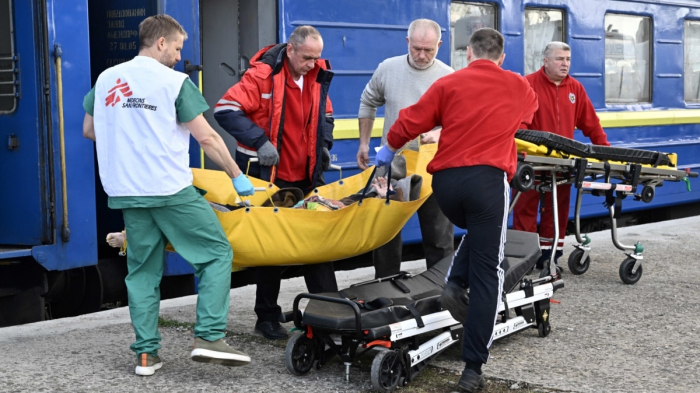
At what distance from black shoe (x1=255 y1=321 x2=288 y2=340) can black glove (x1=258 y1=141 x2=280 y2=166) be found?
0.88 meters

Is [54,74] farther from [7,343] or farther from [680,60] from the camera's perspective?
[680,60]

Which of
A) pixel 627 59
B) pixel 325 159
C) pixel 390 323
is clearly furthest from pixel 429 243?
pixel 627 59

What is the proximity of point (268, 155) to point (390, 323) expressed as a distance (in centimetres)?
117

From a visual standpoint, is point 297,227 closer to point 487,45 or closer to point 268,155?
point 268,155

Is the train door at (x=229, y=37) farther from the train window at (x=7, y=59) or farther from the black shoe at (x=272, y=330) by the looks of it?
the black shoe at (x=272, y=330)

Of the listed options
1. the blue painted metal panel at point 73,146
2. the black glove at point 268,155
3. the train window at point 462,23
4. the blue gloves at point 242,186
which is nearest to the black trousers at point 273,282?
the black glove at point 268,155

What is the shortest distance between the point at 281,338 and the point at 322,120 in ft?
4.07

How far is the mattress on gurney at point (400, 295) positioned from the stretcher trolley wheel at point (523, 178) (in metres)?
0.48

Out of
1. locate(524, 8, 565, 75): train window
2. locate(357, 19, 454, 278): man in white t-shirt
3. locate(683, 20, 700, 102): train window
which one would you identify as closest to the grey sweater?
locate(357, 19, 454, 278): man in white t-shirt

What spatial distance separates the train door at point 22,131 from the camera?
5.79 meters

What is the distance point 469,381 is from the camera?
4.23m

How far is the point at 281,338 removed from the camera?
5.18 meters

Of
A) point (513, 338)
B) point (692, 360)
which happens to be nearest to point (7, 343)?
point (513, 338)

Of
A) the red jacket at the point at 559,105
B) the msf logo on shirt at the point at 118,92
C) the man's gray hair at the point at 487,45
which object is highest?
the man's gray hair at the point at 487,45
